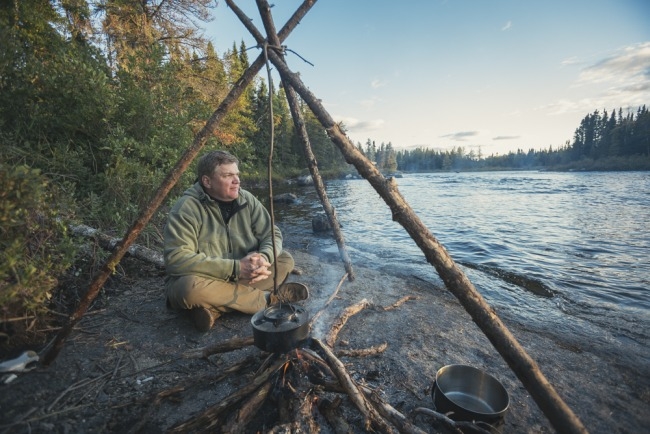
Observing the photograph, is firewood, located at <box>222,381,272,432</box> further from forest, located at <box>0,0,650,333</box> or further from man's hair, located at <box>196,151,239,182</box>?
man's hair, located at <box>196,151,239,182</box>

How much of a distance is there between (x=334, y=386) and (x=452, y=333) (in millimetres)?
2176

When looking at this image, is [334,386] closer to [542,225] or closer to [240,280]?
[240,280]

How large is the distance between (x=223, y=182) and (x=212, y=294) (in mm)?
1379

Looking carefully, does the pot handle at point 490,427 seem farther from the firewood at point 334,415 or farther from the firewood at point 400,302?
the firewood at point 400,302

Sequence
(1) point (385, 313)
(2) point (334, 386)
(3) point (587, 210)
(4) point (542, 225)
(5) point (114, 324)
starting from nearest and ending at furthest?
(2) point (334, 386), (5) point (114, 324), (1) point (385, 313), (4) point (542, 225), (3) point (587, 210)

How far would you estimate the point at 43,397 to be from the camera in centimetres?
224

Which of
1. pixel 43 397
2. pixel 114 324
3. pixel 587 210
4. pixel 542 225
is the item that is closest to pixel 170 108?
pixel 114 324

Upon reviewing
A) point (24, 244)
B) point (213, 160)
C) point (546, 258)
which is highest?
point (213, 160)

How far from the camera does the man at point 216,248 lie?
329 centimetres

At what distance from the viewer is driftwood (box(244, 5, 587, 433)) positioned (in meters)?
1.58

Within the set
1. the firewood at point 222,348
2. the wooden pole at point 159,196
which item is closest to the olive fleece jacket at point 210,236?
the wooden pole at point 159,196

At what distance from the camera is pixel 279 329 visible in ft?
6.27

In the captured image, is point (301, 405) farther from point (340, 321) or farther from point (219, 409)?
point (340, 321)

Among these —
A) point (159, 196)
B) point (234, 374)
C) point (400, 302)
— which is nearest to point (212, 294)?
point (234, 374)
